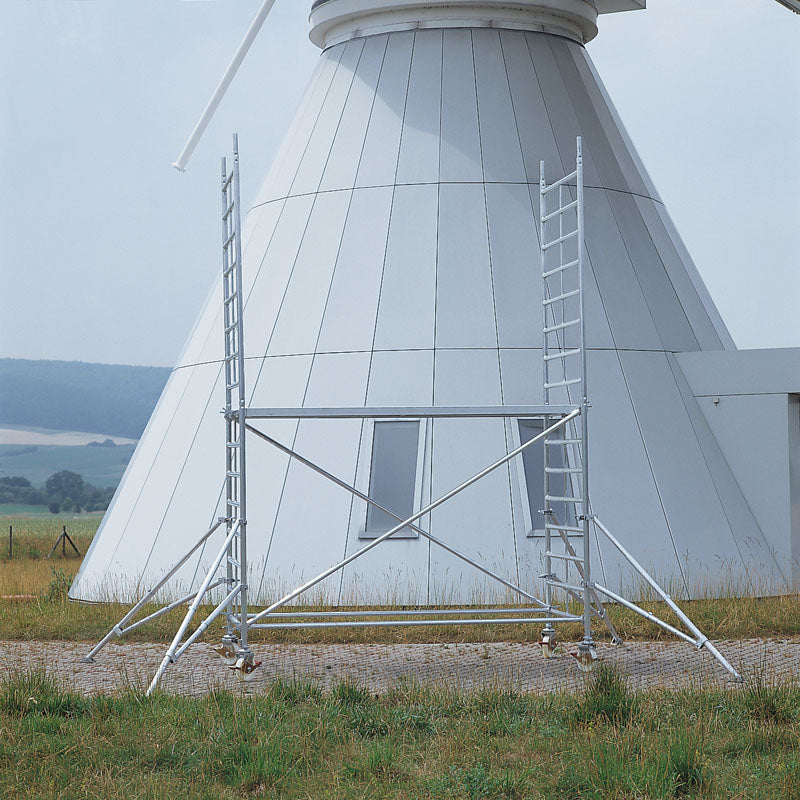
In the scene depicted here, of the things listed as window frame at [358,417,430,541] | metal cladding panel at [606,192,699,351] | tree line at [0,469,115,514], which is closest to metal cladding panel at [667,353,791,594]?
metal cladding panel at [606,192,699,351]

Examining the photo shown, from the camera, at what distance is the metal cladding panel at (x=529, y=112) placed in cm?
1502

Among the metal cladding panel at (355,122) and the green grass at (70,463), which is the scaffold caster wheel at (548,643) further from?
the green grass at (70,463)

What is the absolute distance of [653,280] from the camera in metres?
14.9

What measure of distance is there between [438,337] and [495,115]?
3.41 meters

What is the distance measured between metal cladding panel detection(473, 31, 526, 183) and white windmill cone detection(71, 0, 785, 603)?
3 cm

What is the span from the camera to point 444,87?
1538cm

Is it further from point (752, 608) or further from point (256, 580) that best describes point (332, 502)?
point (752, 608)

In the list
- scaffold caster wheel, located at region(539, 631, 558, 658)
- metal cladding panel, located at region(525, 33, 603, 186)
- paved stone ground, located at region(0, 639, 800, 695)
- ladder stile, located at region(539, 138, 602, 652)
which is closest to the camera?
paved stone ground, located at region(0, 639, 800, 695)

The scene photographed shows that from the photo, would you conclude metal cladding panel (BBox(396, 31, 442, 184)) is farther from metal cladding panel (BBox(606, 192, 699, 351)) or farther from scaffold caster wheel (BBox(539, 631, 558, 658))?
scaffold caster wheel (BBox(539, 631, 558, 658))

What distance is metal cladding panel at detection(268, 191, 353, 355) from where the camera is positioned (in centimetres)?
1412

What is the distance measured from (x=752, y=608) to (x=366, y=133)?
7660 mm

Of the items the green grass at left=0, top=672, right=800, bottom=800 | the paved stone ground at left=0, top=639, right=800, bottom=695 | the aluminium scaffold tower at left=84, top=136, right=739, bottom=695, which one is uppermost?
the aluminium scaffold tower at left=84, top=136, right=739, bottom=695

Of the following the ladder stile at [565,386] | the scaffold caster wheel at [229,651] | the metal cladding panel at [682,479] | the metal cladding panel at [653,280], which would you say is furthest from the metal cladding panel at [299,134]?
the scaffold caster wheel at [229,651]

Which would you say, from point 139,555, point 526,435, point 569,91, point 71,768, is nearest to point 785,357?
point 526,435
